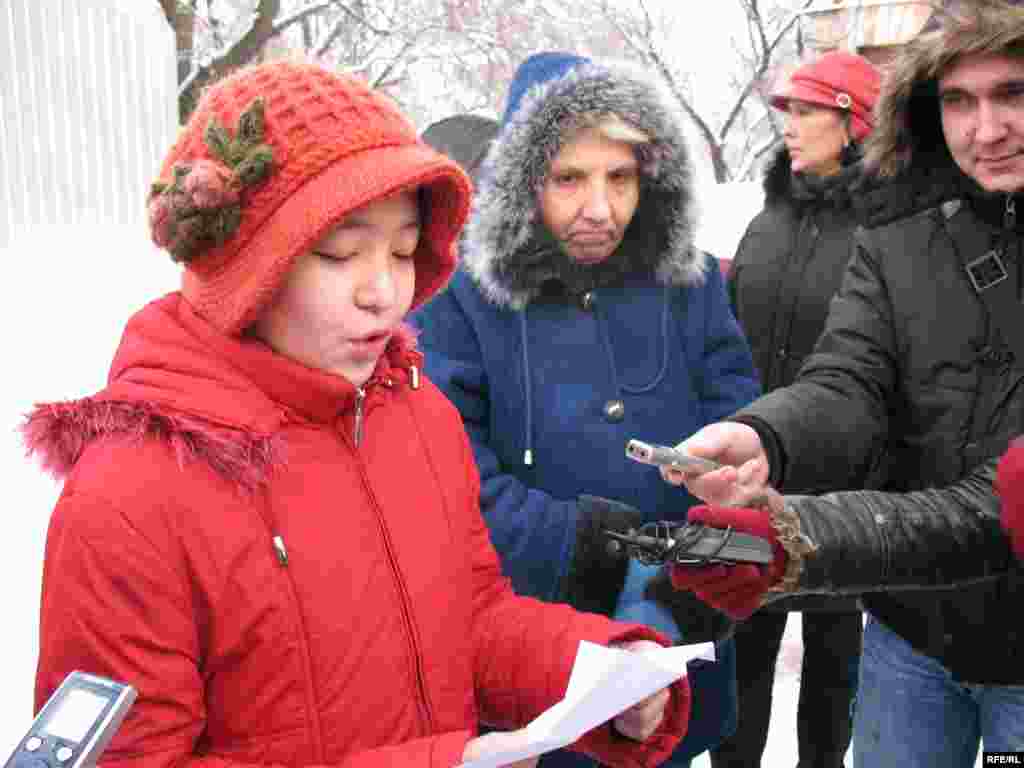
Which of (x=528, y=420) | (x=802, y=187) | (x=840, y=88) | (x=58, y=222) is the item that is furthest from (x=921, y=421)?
(x=58, y=222)

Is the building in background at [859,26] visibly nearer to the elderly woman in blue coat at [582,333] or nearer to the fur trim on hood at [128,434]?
the elderly woman in blue coat at [582,333]

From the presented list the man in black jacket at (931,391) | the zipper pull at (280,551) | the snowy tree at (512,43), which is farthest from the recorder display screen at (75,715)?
the snowy tree at (512,43)

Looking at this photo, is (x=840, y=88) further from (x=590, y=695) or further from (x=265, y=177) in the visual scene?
(x=590, y=695)

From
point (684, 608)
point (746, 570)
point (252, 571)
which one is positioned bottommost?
point (684, 608)

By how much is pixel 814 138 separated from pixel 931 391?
84.0 inches

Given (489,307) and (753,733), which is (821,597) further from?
(489,307)

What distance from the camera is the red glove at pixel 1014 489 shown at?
4.86ft

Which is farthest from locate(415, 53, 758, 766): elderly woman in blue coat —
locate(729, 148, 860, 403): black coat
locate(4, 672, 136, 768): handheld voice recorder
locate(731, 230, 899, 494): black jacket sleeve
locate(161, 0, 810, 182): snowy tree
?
locate(161, 0, 810, 182): snowy tree

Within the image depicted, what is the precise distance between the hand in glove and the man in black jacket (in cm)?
9

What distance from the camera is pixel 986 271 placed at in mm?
1777

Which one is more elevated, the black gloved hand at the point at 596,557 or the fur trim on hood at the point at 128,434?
the fur trim on hood at the point at 128,434

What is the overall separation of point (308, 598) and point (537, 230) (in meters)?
1.06

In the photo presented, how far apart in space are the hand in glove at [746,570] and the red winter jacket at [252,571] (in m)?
0.21

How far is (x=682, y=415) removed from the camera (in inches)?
83.0
